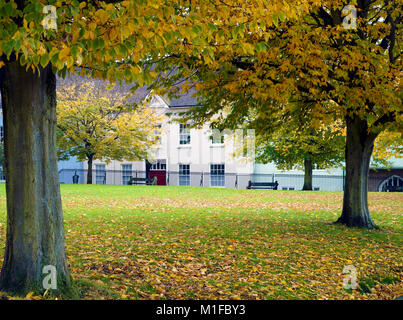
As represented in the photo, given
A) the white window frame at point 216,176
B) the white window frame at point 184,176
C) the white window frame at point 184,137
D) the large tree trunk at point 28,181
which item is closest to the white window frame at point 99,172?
the white window frame at point 184,176

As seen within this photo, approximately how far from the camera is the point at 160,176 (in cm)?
3941

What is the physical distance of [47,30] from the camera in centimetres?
437

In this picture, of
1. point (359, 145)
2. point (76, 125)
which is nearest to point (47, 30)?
point (359, 145)

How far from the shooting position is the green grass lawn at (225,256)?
5.93 m

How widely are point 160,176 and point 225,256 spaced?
105 ft

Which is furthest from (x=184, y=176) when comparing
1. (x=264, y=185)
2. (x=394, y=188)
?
(x=394, y=188)

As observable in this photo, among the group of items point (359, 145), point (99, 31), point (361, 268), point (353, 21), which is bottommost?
point (361, 268)

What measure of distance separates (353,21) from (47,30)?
7158 mm

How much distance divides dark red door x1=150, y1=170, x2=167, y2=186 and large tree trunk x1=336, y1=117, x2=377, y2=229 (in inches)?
1107

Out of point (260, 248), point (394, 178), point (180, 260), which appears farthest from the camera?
point (394, 178)

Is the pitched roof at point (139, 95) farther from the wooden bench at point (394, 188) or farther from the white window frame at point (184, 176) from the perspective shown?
the wooden bench at point (394, 188)

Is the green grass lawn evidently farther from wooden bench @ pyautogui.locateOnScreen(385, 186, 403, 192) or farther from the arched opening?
the arched opening
